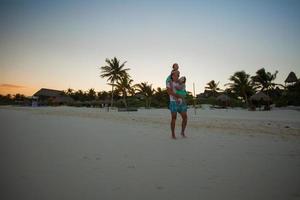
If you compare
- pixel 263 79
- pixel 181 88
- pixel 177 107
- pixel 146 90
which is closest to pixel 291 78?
pixel 263 79

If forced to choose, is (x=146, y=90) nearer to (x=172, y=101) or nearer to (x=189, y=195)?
(x=172, y=101)

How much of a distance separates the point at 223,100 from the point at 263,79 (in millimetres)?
7122

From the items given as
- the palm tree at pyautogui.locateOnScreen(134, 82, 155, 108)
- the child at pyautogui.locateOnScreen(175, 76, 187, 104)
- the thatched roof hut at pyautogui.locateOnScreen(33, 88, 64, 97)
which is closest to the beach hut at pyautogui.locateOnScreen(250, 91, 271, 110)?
the palm tree at pyautogui.locateOnScreen(134, 82, 155, 108)

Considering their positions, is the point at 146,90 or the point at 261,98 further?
the point at 146,90

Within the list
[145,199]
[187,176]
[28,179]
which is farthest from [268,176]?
[28,179]

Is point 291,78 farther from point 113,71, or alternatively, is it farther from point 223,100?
point 113,71

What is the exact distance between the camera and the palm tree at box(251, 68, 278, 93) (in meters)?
33.3

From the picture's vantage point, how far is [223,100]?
3344 cm

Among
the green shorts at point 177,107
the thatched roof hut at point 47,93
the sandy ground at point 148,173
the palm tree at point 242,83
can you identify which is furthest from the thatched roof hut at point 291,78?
the thatched roof hut at point 47,93

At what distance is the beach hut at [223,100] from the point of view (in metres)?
33.3

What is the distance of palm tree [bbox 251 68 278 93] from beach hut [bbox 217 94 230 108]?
5154mm

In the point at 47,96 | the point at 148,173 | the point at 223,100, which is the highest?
the point at 47,96

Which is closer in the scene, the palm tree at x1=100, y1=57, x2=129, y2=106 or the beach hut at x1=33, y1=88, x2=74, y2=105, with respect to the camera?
the palm tree at x1=100, y1=57, x2=129, y2=106

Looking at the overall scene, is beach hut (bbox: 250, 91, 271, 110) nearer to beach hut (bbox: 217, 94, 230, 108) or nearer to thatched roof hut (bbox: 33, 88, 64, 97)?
beach hut (bbox: 217, 94, 230, 108)
